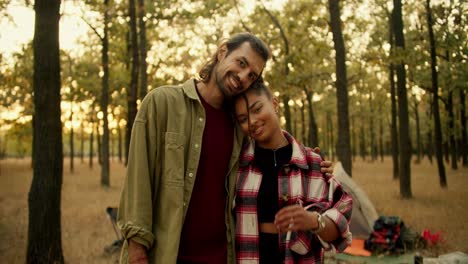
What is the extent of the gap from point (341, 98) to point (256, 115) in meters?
8.47

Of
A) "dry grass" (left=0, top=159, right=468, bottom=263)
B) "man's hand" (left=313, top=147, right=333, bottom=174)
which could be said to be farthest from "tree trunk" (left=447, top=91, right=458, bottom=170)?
"man's hand" (left=313, top=147, right=333, bottom=174)

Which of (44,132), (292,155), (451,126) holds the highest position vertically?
(451,126)

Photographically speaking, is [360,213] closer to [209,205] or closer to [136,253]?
[209,205]

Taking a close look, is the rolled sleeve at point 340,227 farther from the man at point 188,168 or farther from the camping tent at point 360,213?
the camping tent at point 360,213

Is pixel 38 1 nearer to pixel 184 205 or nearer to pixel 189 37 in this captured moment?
pixel 184 205

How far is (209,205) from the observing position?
2.27 m

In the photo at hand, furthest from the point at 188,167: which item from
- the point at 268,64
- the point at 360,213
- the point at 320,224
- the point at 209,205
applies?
the point at 268,64

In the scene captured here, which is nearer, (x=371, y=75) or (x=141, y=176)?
(x=141, y=176)

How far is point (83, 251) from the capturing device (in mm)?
7184

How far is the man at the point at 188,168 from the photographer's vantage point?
208 centimetres

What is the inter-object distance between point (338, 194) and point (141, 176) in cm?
116

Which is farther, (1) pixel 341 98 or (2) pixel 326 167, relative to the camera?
(1) pixel 341 98

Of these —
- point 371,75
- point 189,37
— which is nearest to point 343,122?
point 189,37

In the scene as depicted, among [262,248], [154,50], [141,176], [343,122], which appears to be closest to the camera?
[141,176]
